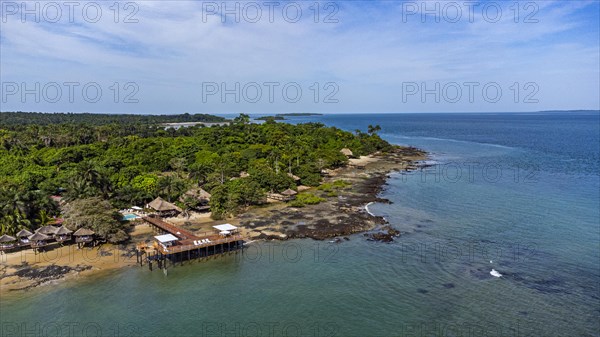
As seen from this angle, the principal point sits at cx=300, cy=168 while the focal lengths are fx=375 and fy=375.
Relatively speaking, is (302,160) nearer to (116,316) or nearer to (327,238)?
(327,238)

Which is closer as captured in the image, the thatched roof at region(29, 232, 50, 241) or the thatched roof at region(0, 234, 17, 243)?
the thatched roof at region(0, 234, 17, 243)

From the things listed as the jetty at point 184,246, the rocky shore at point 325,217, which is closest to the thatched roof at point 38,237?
the jetty at point 184,246

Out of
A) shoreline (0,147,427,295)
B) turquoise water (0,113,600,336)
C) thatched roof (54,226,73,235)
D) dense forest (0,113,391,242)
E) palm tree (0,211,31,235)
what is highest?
dense forest (0,113,391,242)

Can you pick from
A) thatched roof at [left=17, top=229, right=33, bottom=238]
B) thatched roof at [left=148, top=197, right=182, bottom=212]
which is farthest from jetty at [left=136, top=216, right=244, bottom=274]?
thatched roof at [left=17, top=229, right=33, bottom=238]

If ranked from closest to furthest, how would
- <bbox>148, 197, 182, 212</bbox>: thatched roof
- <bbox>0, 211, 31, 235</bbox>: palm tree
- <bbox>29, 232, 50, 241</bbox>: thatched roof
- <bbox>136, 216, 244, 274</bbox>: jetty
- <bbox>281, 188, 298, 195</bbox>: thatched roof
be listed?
<bbox>136, 216, 244, 274</bbox>: jetty → <bbox>29, 232, 50, 241</bbox>: thatched roof → <bbox>0, 211, 31, 235</bbox>: palm tree → <bbox>148, 197, 182, 212</bbox>: thatched roof → <bbox>281, 188, 298, 195</bbox>: thatched roof

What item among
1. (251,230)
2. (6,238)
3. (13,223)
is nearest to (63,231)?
(6,238)

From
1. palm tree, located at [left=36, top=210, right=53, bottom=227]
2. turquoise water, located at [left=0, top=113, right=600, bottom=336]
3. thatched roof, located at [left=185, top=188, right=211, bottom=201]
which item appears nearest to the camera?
turquoise water, located at [left=0, top=113, right=600, bottom=336]

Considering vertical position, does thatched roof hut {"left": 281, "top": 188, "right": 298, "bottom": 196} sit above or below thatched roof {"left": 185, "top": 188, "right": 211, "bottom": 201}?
below

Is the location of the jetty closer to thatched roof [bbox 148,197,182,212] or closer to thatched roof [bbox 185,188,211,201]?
thatched roof [bbox 148,197,182,212]
